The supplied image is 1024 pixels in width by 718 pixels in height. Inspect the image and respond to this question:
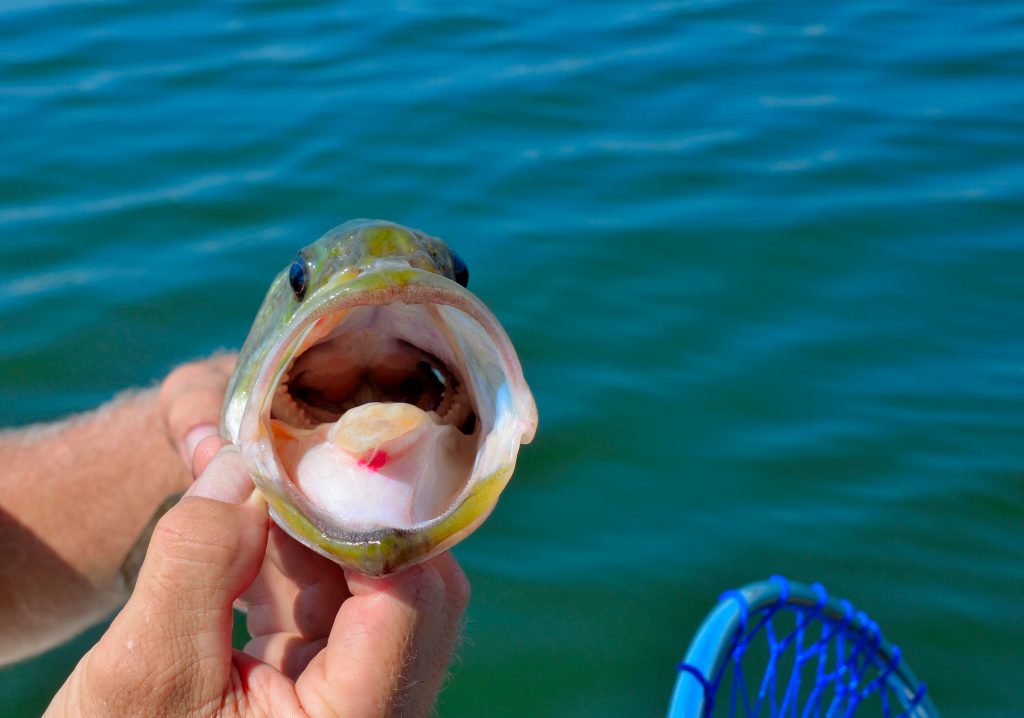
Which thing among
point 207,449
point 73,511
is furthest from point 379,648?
point 73,511

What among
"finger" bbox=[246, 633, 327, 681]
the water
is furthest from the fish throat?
the water

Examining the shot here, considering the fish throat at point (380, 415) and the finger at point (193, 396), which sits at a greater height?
the fish throat at point (380, 415)

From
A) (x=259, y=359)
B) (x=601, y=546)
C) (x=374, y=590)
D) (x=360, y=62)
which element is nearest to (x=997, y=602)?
(x=601, y=546)

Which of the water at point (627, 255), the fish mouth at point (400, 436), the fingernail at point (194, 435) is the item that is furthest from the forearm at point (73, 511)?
Result: the fish mouth at point (400, 436)

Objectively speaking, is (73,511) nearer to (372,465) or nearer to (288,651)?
(288,651)

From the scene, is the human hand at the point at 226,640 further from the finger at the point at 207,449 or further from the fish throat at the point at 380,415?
the finger at the point at 207,449

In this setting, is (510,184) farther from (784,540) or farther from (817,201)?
(784,540)

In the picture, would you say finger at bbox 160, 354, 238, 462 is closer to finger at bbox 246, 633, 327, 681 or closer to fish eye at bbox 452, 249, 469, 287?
finger at bbox 246, 633, 327, 681
